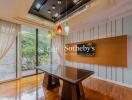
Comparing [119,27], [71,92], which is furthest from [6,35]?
[119,27]

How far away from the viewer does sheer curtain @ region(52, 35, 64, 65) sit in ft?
19.8

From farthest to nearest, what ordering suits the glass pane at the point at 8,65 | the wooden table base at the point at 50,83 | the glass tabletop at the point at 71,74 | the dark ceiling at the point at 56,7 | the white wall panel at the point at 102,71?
the white wall panel at the point at 102,71 < the glass pane at the point at 8,65 < the wooden table base at the point at 50,83 < the dark ceiling at the point at 56,7 < the glass tabletop at the point at 71,74

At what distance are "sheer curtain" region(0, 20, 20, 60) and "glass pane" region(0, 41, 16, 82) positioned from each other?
32 centimetres

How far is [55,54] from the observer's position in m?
6.18

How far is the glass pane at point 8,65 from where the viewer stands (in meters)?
4.15

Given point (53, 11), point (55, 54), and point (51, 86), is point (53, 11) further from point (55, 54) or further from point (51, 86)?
point (55, 54)

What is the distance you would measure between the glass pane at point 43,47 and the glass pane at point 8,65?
1.38 metres

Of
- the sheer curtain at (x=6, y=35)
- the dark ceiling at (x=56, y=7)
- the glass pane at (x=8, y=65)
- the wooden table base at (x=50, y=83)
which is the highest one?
the dark ceiling at (x=56, y=7)

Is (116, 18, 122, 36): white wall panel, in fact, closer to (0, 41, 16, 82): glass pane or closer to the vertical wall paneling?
the vertical wall paneling

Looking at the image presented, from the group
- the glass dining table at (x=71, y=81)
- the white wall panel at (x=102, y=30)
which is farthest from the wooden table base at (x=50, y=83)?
the white wall panel at (x=102, y=30)

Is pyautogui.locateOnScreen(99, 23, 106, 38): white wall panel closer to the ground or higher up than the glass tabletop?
higher up

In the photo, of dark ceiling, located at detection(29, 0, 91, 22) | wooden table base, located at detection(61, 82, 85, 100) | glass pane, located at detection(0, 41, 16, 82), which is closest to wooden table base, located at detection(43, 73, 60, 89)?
wooden table base, located at detection(61, 82, 85, 100)

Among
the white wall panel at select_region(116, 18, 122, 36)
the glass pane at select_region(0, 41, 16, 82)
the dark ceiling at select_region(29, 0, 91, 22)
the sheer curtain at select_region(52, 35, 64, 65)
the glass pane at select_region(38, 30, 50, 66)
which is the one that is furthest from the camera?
the sheer curtain at select_region(52, 35, 64, 65)

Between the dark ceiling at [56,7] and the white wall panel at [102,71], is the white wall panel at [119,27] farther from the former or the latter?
the dark ceiling at [56,7]
